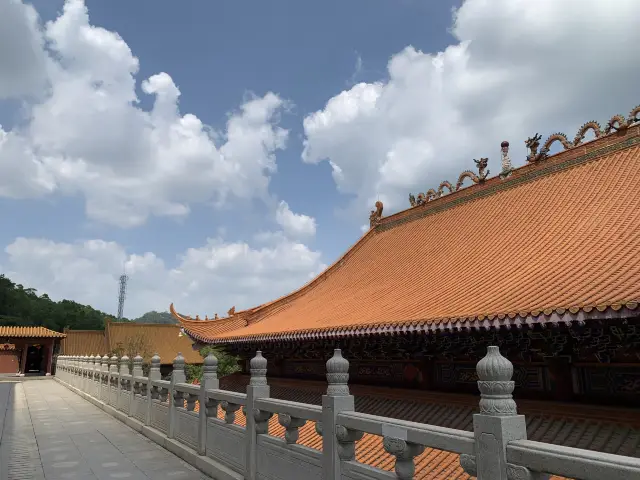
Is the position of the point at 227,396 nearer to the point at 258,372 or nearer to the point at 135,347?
the point at 258,372

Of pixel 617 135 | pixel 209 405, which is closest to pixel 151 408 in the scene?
pixel 209 405

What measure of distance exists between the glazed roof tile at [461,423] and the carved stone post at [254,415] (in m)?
0.72

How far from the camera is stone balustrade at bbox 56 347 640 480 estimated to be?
271 cm

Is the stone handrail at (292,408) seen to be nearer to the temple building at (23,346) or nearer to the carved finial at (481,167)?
the carved finial at (481,167)

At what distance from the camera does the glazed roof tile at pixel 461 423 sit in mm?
4965

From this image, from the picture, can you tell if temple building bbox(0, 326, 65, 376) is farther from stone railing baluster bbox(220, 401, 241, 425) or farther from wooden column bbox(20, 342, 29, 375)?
stone railing baluster bbox(220, 401, 241, 425)

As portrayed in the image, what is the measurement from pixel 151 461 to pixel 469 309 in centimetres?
499

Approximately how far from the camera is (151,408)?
9625 mm

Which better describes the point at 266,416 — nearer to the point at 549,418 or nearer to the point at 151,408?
the point at 549,418

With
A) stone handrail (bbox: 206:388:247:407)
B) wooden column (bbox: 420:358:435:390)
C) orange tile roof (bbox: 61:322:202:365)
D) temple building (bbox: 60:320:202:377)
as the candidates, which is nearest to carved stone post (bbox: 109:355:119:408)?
stone handrail (bbox: 206:388:247:407)

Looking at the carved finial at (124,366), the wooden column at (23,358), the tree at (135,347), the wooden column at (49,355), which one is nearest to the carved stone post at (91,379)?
the carved finial at (124,366)

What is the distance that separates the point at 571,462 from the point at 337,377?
7.51 ft

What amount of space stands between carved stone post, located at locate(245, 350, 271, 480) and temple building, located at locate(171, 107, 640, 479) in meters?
1.54

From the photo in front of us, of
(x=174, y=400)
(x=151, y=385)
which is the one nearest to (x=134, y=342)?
(x=151, y=385)
